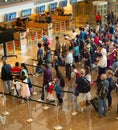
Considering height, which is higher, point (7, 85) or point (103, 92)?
point (103, 92)

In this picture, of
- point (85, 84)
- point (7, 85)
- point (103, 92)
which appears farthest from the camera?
point (7, 85)

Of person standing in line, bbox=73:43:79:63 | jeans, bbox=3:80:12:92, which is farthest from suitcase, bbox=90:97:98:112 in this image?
person standing in line, bbox=73:43:79:63

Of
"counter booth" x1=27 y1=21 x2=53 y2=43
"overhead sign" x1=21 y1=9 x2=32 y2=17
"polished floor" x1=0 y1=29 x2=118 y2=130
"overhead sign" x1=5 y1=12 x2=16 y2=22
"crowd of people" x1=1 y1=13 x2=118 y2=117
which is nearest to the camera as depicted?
"polished floor" x1=0 y1=29 x2=118 y2=130

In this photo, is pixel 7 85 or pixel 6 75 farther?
pixel 7 85

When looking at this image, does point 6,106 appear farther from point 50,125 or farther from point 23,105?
point 50,125

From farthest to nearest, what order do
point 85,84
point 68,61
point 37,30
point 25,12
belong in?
1. point 37,30
2. point 25,12
3. point 68,61
4. point 85,84

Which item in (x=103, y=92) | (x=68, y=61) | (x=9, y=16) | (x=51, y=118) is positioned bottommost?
(x=51, y=118)

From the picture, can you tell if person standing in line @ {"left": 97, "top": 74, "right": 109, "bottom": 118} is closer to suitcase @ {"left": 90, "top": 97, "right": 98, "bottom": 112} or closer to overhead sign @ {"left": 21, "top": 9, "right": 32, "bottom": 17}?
suitcase @ {"left": 90, "top": 97, "right": 98, "bottom": 112}

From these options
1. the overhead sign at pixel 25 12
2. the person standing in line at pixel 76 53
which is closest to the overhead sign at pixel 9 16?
the overhead sign at pixel 25 12

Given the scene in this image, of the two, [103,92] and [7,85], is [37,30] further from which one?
[103,92]

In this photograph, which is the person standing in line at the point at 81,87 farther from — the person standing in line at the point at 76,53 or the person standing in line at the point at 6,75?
the person standing in line at the point at 76,53

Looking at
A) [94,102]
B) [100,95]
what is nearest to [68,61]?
[94,102]

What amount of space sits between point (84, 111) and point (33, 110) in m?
1.75

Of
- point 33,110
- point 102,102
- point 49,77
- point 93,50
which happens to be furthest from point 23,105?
point 93,50
